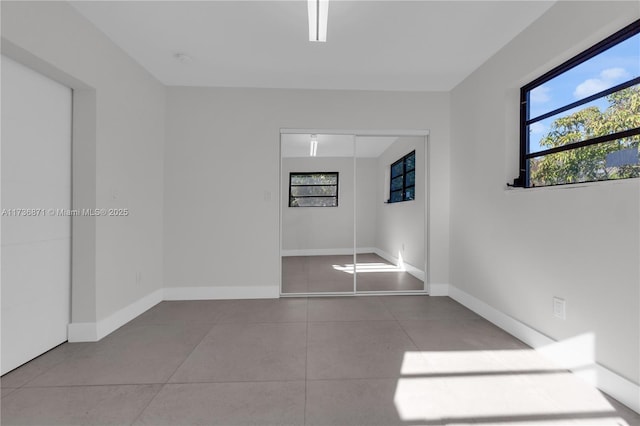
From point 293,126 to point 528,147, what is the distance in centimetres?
257

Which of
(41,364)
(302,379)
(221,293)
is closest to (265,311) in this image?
(221,293)

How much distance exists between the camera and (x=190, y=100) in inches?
147

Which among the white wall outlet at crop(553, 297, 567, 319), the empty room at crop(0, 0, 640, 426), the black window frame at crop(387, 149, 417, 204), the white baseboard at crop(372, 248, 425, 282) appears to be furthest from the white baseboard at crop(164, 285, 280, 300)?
the white wall outlet at crop(553, 297, 567, 319)

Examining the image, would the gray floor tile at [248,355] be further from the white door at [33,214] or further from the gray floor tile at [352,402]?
the white door at [33,214]

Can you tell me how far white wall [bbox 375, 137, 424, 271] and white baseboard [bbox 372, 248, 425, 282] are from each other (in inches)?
1.4

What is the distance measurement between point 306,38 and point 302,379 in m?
2.84

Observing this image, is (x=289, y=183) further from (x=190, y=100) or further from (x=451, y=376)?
(x=451, y=376)

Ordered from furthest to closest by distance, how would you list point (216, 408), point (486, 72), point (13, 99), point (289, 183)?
point (289, 183)
point (486, 72)
point (13, 99)
point (216, 408)

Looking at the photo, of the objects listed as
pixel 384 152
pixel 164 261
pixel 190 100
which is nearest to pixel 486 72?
pixel 384 152

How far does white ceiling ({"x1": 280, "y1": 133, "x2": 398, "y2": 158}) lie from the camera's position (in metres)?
3.92

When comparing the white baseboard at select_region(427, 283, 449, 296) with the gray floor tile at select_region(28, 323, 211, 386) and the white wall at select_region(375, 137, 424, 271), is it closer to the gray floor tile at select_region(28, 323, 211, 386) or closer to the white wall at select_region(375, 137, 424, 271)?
the white wall at select_region(375, 137, 424, 271)

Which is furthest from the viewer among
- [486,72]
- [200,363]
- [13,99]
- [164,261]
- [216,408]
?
[164,261]

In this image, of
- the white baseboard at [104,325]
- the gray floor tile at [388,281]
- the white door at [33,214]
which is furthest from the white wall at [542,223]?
the white door at [33,214]

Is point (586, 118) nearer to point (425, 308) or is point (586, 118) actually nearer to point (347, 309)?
point (425, 308)
